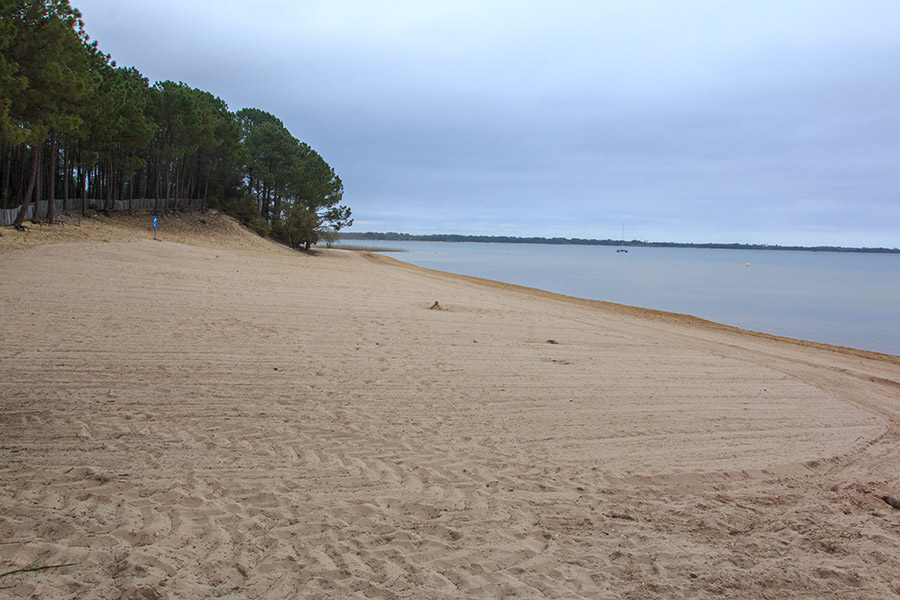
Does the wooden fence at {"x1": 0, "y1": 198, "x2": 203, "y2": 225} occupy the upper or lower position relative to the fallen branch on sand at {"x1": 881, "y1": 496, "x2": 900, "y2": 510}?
upper

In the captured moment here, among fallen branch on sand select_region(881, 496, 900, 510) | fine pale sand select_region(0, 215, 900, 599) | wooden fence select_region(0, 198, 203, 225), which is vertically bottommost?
fine pale sand select_region(0, 215, 900, 599)

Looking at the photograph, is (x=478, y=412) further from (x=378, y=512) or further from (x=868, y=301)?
(x=868, y=301)

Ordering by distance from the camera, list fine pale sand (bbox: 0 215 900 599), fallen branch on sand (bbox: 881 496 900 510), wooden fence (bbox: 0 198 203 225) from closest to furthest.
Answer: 1. fine pale sand (bbox: 0 215 900 599)
2. fallen branch on sand (bbox: 881 496 900 510)
3. wooden fence (bbox: 0 198 203 225)

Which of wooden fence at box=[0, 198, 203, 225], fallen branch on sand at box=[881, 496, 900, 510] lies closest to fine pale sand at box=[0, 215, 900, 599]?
fallen branch on sand at box=[881, 496, 900, 510]

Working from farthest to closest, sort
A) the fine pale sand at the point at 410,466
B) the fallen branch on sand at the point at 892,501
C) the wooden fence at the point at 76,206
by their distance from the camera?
1. the wooden fence at the point at 76,206
2. the fallen branch on sand at the point at 892,501
3. the fine pale sand at the point at 410,466

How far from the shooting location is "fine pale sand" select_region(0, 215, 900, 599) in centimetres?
311

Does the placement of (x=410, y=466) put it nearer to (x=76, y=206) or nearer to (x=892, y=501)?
(x=892, y=501)

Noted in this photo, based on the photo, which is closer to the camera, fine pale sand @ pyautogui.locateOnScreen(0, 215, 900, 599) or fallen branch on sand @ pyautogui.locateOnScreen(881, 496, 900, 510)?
fine pale sand @ pyautogui.locateOnScreen(0, 215, 900, 599)

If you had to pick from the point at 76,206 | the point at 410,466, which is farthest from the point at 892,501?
the point at 76,206

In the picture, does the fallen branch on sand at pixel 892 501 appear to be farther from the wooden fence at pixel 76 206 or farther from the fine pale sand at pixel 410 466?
the wooden fence at pixel 76 206

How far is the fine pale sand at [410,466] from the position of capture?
3.11m

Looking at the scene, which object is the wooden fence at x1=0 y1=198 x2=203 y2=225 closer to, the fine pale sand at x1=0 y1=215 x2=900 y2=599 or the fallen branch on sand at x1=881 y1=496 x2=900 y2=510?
the fine pale sand at x1=0 y1=215 x2=900 y2=599

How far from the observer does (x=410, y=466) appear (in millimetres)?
4465

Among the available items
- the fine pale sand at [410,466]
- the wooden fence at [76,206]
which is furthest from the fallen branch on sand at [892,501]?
the wooden fence at [76,206]
